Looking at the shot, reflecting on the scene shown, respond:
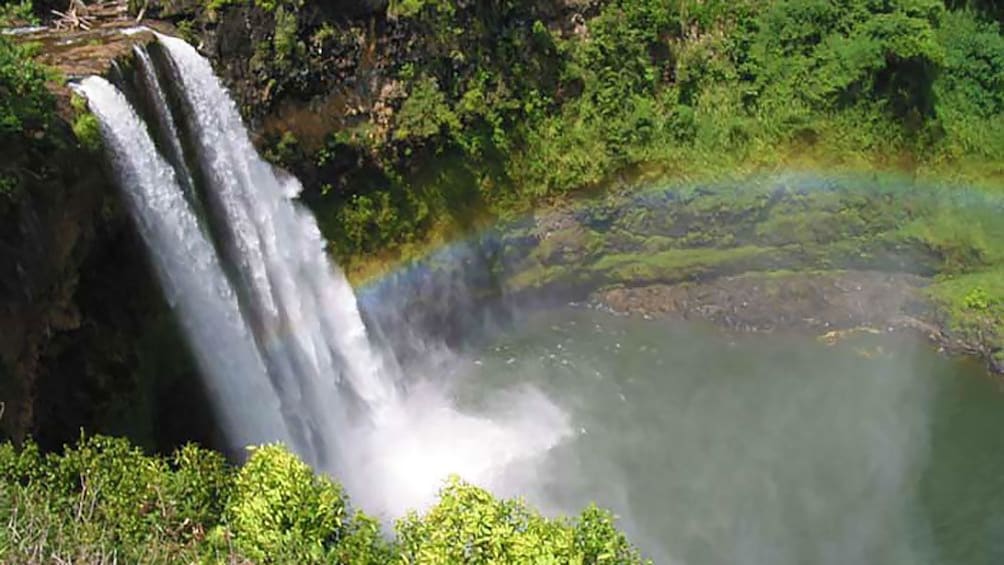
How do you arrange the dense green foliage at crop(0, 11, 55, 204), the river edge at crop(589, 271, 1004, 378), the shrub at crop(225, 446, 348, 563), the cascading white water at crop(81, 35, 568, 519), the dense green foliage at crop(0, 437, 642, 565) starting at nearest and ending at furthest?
the dense green foliage at crop(0, 437, 642, 565) < the shrub at crop(225, 446, 348, 563) < the dense green foliage at crop(0, 11, 55, 204) < the cascading white water at crop(81, 35, 568, 519) < the river edge at crop(589, 271, 1004, 378)

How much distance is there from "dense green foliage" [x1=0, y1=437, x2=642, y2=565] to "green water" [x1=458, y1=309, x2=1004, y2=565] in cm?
738

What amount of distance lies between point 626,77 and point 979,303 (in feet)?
34.5

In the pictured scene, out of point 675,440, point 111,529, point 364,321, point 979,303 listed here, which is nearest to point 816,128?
point 979,303

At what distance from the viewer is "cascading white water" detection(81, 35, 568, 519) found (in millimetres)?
17453

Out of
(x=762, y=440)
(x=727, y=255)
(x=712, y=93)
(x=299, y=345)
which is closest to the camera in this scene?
(x=299, y=345)

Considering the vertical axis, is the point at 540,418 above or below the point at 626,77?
below

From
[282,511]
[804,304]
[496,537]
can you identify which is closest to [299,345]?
[282,511]

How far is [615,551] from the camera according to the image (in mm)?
10648

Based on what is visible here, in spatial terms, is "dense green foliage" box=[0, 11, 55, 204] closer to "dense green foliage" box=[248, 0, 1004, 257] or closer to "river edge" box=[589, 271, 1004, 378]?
"dense green foliage" box=[248, 0, 1004, 257]

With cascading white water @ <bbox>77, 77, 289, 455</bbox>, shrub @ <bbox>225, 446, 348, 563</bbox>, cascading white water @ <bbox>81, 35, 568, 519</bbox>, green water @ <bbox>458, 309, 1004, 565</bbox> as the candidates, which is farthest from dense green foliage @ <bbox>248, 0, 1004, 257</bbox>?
shrub @ <bbox>225, 446, 348, 563</bbox>

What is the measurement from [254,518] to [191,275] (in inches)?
297

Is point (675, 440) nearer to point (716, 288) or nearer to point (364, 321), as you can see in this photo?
point (716, 288)

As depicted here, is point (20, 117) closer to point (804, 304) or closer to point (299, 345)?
point (299, 345)

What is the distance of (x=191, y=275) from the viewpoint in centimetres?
1703
